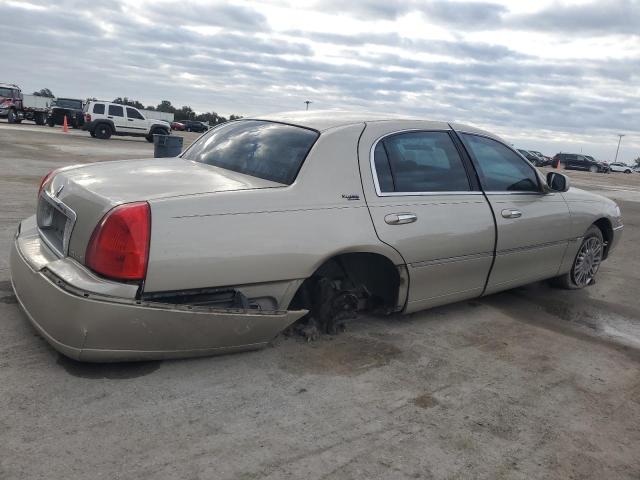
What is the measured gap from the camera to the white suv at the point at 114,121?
25.8 m

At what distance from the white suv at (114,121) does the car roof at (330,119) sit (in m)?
23.8

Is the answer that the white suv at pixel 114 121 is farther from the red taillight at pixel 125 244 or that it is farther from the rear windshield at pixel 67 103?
the red taillight at pixel 125 244

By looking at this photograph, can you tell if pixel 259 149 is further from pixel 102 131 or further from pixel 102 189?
pixel 102 131

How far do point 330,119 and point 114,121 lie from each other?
24728 mm

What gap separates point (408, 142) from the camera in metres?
4.04

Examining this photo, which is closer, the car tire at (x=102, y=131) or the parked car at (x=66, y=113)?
the car tire at (x=102, y=131)

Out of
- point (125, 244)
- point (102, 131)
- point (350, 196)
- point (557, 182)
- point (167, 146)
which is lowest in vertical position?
point (102, 131)

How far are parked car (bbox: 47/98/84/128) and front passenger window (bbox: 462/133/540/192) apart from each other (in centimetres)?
3110

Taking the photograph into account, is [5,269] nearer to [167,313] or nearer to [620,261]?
[167,313]

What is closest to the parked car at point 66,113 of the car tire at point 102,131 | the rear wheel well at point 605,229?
the car tire at point 102,131

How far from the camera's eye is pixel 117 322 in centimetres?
278

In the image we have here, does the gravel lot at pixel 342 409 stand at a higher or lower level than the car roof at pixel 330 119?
lower

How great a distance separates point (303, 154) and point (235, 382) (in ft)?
4.56

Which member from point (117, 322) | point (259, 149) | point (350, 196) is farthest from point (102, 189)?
point (350, 196)
